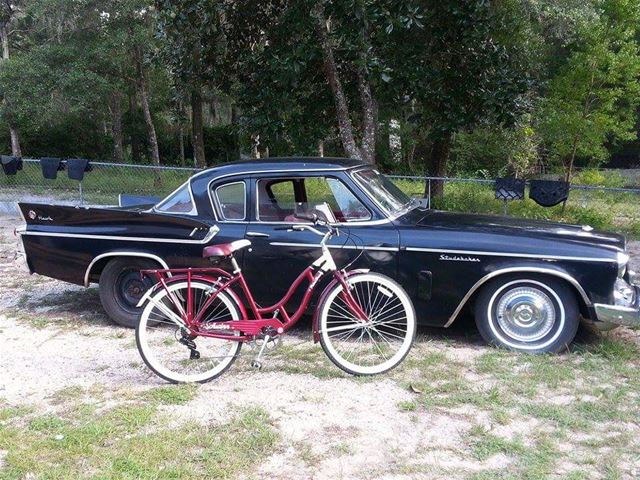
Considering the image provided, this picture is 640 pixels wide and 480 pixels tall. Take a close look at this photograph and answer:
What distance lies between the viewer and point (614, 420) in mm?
3852

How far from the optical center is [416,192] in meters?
13.7

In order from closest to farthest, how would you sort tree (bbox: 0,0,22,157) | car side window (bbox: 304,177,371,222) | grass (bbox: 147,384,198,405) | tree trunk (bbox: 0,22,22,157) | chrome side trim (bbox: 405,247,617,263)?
grass (bbox: 147,384,198,405), chrome side trim (bbox: 405,247,617,263), car side window (bbox: 304,177,371,222), tree trunk (bbox: 0,22,22,157), tree (bbox: 0,0,22,157)

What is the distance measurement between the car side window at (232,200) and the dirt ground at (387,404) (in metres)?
1.22

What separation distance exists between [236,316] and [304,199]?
5.38 ft

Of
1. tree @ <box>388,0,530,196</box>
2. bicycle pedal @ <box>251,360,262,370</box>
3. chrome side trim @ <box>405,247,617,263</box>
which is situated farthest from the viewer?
tree @ <box>388,0,530,196</box>

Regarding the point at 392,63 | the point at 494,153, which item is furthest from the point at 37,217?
the point at 494,153

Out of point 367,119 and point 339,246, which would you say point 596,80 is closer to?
point 367,119

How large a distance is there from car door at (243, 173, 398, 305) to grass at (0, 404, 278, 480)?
5.31 ft

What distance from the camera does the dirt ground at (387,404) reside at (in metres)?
3.37

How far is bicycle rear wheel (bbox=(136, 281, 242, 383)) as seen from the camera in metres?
4.38

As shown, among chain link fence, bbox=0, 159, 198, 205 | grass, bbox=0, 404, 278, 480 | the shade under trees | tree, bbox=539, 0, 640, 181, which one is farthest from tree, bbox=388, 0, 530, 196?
grass, bbox=0, 404, 278, 480

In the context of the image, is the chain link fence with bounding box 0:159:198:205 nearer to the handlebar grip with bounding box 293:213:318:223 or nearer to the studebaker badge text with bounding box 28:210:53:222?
the studebaker badge text with bounding box 28:210:53:222

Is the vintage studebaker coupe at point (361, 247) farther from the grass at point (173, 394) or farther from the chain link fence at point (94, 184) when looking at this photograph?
the chain link fence at point (94, 184)

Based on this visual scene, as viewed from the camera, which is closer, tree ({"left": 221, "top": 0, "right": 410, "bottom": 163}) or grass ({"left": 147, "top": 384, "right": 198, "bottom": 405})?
grass ({"left": 147, "top": 384, "right": 198, "bottom": 405})
